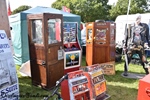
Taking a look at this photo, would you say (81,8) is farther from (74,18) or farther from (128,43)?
(128,43)

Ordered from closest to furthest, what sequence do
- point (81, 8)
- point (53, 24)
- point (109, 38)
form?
point (53, 24) < point (109, 38) < point (81, 8)

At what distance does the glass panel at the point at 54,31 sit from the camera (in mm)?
3301

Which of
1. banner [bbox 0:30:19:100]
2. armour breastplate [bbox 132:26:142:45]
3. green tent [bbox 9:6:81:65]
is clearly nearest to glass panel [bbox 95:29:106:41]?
armour breastplate [bbox 132:26:142:45]

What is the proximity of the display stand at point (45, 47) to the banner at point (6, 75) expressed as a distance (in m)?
0.79

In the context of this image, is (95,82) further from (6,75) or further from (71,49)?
(71,49)

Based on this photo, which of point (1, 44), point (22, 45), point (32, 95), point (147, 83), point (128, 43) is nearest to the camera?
point (147, 83)

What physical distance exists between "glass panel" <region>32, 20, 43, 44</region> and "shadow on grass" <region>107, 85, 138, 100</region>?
189 cm

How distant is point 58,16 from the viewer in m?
3.33

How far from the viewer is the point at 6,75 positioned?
95.1 inches

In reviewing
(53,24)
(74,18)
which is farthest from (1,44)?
(74,18)

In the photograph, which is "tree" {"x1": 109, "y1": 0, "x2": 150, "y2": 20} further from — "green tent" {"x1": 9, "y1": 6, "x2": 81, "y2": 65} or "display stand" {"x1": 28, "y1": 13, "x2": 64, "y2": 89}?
"display stand" {"x1": 28, "y1": 13, "x2": 64, "y2": 89}

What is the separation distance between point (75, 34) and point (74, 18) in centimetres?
152

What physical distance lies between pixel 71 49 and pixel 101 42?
0.99 metres

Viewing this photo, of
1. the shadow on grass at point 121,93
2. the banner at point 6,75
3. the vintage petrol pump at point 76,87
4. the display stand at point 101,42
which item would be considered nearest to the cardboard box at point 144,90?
the vintage petrol pump at point 76,87
